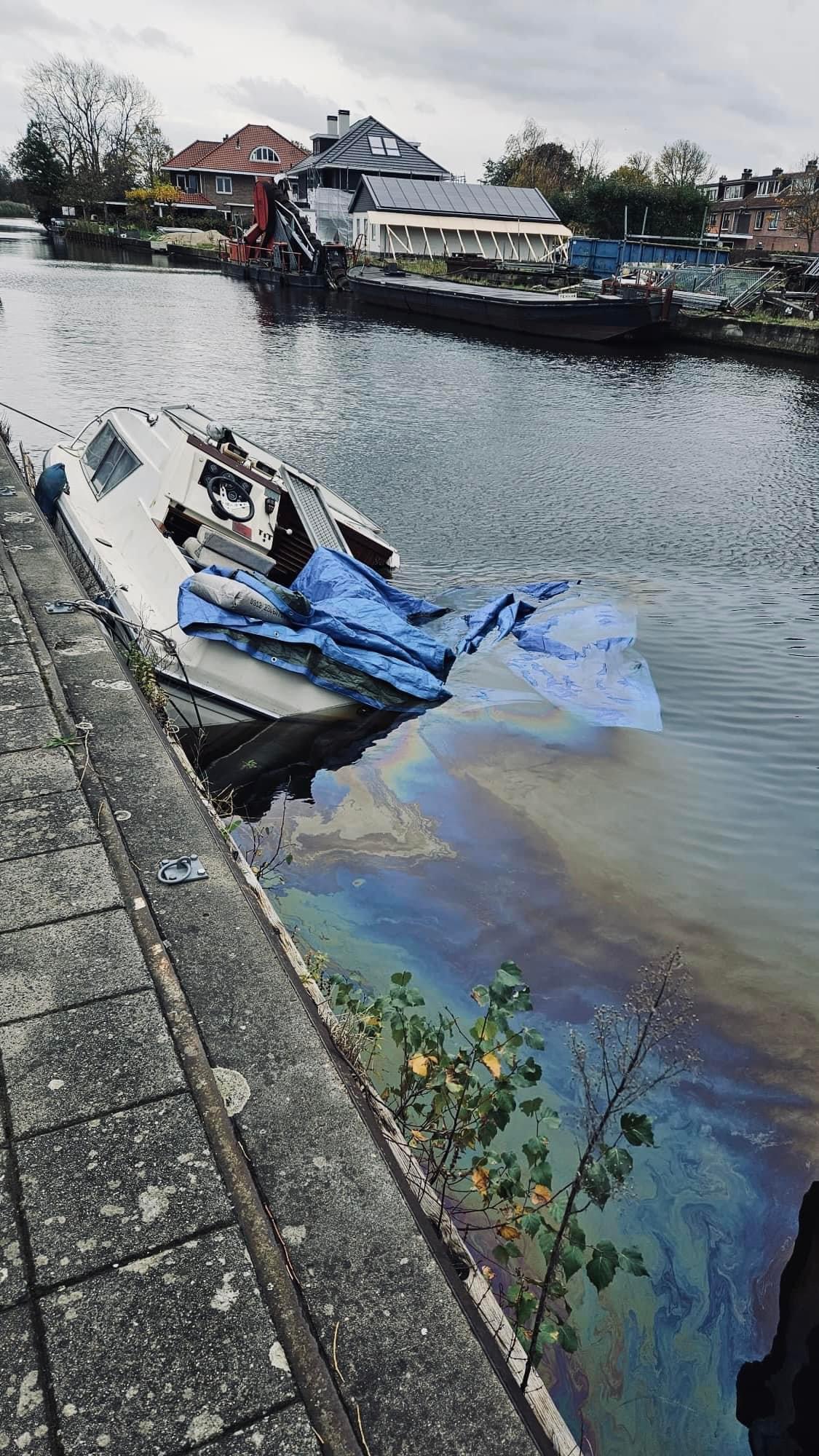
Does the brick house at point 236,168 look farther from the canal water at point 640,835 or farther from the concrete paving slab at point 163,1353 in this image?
the concrete paving slab at point 163,1353

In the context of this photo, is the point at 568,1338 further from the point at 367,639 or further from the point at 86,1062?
the point at 367,639

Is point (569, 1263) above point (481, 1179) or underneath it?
above

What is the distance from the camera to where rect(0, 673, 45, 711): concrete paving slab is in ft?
14.4

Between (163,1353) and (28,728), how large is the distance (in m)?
2.96

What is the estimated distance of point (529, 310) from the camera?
109ft

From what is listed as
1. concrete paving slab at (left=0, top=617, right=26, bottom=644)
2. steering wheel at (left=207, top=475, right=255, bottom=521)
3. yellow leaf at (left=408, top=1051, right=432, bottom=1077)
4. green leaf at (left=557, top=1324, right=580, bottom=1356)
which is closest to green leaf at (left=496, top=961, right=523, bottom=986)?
yellow leaf at (left=408, top=1051, right=432, bottom=1077)

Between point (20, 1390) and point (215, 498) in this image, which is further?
point (215, 498)

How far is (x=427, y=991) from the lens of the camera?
15.7 ft

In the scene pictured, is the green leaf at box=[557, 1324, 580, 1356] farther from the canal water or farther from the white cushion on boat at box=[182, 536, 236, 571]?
the white cushion on boat at box=[182, 536, 236, 571]

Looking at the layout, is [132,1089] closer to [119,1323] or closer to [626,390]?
[119,1323]

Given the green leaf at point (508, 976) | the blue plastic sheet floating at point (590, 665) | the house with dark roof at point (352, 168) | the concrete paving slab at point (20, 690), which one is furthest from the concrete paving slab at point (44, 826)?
the house with dark roof at point (352, 168)

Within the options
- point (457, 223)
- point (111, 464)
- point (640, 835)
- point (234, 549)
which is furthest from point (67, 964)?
point (457, 223)

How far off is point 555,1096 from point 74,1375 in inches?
107

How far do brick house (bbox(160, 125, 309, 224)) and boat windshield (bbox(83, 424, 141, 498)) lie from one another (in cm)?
7942
